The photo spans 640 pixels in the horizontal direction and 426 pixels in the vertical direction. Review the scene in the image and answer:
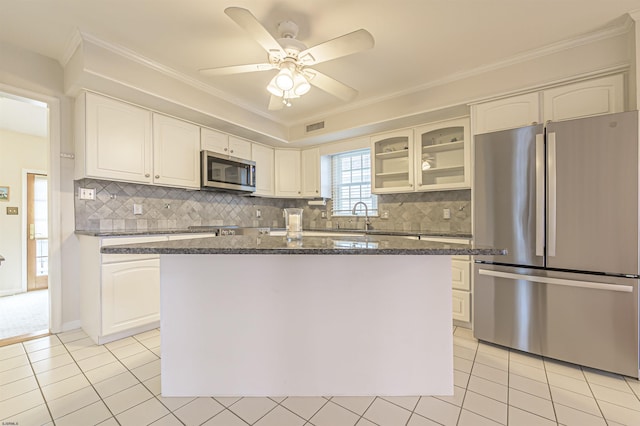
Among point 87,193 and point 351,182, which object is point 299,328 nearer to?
point 87,193

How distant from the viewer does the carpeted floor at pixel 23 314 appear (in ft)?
8.88

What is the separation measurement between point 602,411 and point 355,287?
1468 mm

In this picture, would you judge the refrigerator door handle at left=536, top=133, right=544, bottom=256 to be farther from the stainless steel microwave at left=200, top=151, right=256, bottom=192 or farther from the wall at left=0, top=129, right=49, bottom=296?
the wall at left=0, top=129, right=49, bottom=296

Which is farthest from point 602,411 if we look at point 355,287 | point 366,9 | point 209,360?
point 366,9

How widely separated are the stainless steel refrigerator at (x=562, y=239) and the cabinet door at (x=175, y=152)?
2902 mm

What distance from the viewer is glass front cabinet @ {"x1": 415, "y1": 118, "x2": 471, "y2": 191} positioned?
3064 millimetres

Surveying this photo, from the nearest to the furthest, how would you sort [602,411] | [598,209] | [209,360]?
[602,411]
[209,360]
[598,209]

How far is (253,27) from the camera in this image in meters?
1.60

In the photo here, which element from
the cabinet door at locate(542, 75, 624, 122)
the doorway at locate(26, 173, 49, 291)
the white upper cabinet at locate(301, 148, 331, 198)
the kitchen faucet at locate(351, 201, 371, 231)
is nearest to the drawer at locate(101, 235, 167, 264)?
the white upper cabinet at locate(301, 148, 331, 198)

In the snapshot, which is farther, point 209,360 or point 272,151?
point 272,151

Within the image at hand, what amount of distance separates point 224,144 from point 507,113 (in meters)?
3.07

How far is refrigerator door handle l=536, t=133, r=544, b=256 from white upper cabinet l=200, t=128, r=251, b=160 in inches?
126

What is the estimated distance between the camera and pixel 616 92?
2152 mm

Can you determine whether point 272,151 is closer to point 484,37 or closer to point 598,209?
point 484,37
